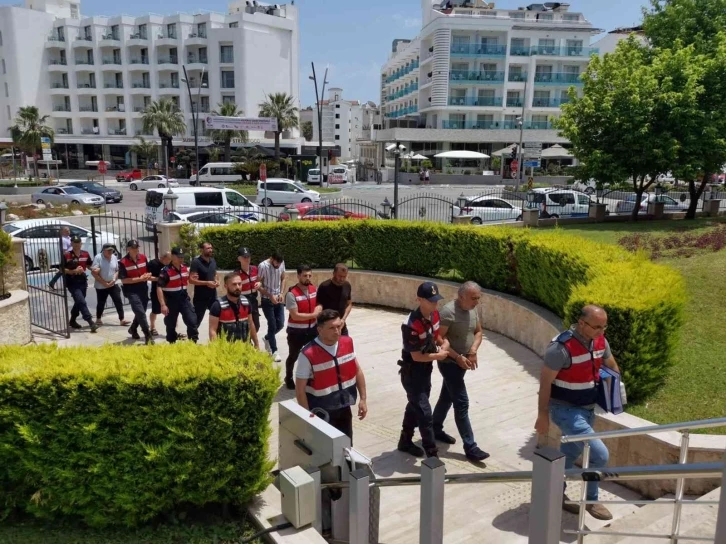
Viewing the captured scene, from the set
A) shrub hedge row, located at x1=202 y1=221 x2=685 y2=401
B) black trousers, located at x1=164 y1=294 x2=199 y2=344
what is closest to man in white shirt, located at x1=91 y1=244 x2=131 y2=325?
black trousers, located at x1=164 y1=294 x2=199 y2=344

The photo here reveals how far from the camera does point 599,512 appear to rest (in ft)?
15.0

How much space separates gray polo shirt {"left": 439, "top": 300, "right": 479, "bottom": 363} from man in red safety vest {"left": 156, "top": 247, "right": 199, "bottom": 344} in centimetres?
440

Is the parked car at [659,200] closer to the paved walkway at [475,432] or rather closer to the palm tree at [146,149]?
the paved walkway at [475,432]

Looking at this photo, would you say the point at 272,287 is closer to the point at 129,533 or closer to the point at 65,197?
the point at 129,533

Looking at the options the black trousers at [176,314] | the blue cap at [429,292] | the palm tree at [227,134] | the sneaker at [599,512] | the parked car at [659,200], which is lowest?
the sneaker at [599,512]

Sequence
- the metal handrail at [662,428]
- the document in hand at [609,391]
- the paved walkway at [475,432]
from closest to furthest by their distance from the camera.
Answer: the metal handrail at [662,428]
the document in hand at [609,391]
the paved walkway at [475,432]

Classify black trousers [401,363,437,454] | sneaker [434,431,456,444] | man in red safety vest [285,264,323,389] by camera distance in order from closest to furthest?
black trousers [401,363,437,454] < sneaker [434,431,456,444] < man in red safety vest [285,264,323,389]

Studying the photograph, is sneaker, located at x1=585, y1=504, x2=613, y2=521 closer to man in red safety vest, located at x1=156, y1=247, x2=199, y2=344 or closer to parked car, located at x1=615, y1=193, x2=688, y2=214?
man in red safety vest, located at x1=156, y1=247, x2=199, y2=344

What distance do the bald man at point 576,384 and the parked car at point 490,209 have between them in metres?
17.5

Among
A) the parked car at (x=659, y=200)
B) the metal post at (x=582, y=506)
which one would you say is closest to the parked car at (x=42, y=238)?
the metal post at (x=582, y=506)

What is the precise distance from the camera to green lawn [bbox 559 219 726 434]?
584 cm

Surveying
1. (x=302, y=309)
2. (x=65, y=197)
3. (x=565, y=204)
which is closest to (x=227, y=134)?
(x=65, y=197)

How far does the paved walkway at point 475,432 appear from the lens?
478 cm

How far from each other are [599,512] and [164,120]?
181 feet
